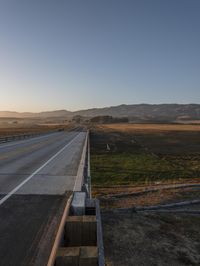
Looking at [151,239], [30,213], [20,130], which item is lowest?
[20,130]

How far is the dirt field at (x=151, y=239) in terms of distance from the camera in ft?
22.9

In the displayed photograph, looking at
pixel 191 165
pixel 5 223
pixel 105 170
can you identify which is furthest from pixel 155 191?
pixel 191 165

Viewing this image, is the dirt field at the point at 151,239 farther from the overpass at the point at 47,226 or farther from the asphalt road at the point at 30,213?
the asphalt road at the point at 30,213

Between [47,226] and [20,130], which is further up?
[47,226]

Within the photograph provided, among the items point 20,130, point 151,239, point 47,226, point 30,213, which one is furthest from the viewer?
point 20,130

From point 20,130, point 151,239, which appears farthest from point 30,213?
point 20,130

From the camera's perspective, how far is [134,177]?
989 inches

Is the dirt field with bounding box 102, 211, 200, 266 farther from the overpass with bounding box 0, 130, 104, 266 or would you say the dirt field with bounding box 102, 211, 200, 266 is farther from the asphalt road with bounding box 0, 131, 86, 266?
the asphalt road with bounding box 0, 131, 86, 266

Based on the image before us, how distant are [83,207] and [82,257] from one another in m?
2.95

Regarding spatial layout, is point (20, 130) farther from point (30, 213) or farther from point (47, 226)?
point (47, 226)

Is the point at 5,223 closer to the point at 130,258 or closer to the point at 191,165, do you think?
the point at 130,258

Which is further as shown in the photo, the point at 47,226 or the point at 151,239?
the point at 151,239

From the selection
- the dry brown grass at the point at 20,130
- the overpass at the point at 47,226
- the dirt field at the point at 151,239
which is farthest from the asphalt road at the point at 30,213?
the dry brown grass at the point at 20,130

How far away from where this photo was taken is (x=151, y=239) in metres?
8.05
